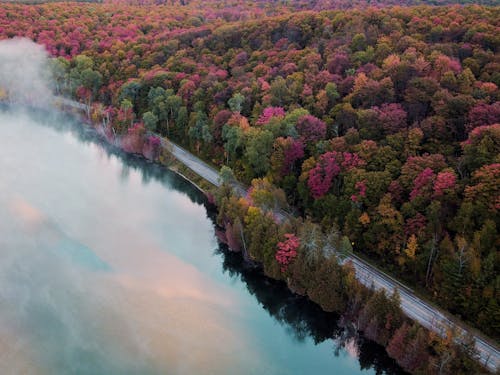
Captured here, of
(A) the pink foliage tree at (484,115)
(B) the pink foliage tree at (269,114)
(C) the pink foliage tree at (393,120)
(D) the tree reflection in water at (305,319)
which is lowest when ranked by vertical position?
(D) the tree reflection in water at (305,319)

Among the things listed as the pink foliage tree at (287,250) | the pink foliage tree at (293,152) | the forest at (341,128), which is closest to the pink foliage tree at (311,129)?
the forest at (341,128)

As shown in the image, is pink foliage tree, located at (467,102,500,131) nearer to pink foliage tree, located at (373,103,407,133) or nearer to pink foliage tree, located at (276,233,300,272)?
pink foliage tree, located at (373,103,407,133)

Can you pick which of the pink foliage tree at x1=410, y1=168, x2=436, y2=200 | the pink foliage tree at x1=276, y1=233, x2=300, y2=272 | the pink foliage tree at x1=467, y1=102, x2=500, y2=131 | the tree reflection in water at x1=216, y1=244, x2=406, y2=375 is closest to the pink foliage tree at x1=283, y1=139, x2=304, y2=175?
the tree reflection in water at x1=216, y1=244, x2=406, y2=375

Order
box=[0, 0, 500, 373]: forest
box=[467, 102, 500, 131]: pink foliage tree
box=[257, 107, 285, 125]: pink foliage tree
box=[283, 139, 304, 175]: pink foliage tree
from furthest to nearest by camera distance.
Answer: box=[257, 107, 285, 125]: pink foliage tree, box=[283, 139, 304, 175]: pink foliage tree, box=[467, 102, 500, 131]: pink foliage tree, box=[0, 0, 500, 373]: forest

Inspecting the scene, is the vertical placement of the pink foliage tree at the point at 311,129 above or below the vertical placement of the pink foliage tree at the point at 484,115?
below

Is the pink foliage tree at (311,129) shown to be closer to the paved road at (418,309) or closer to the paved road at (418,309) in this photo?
the paved road at (418,309)

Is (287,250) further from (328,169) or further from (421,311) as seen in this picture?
(421,311)

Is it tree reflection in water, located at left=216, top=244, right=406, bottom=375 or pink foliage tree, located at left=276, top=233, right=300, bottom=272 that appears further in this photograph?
pink foliage tree, located at left=276, top=233, right=300, bottom=272

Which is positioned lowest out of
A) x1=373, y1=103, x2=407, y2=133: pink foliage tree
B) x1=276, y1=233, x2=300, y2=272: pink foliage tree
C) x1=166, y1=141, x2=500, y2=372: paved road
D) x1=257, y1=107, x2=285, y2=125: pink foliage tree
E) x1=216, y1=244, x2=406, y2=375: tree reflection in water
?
x1=216, y1=244, x2=406, y2=375: tree reflection in water

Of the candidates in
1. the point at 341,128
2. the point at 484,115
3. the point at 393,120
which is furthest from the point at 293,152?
the point at 484,115

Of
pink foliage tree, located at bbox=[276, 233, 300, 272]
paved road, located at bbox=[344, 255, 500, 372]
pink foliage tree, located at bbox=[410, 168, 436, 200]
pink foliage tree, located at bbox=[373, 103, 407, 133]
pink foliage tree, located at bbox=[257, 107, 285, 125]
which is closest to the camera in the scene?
paved road, located at bbox=[344, 255, 500, 372]
